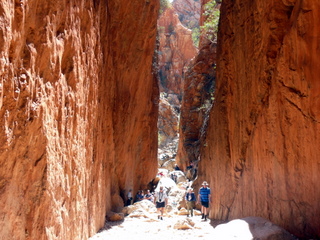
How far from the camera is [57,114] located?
6.76 m

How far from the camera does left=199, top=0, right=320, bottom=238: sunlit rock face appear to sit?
6.27 metres

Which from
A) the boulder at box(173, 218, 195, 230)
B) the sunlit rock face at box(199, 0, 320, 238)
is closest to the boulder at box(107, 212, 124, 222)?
the boulder at box(173, 218, 195, 230)

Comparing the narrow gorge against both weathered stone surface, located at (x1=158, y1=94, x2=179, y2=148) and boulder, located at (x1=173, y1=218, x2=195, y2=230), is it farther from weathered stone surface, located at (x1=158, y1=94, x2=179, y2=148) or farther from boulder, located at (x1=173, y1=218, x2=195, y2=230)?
weathered stone surface, located at (x1=158, y1=94, x2=179, y2=148)

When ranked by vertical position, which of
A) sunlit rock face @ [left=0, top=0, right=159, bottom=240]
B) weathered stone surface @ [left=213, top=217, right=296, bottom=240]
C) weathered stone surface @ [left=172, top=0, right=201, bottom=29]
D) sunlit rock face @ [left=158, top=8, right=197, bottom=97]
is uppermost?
weathered stone surface @ [left=172, top=0, right=201, bottom=29]

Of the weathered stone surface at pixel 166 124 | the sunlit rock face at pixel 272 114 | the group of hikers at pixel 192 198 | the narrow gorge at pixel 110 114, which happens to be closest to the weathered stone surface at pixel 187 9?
the weathered stone surface at pixel 166 124

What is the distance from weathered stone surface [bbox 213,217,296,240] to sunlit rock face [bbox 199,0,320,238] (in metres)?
0.50

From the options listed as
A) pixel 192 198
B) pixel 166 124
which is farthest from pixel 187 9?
pixel 192 198

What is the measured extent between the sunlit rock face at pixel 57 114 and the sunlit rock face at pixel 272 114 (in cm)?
464

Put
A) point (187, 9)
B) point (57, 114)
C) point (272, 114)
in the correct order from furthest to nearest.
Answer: point (187, 9) < point (272, 114) < point (57, 114)

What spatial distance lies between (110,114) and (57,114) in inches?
235

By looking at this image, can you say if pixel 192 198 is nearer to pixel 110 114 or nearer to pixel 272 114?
pixel 110 114

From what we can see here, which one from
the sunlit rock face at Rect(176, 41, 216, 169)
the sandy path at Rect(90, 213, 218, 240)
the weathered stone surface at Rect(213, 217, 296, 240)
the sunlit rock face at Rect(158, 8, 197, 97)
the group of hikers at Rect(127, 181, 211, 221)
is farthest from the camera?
the sunlit rock face at Rect(158, 8, 197, 97)

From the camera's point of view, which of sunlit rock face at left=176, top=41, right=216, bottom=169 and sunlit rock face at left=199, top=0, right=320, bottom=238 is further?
sunlit rock face at left=176, top=41, right=216, bottom=169

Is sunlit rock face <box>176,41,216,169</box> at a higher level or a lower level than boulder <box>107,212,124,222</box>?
higher
